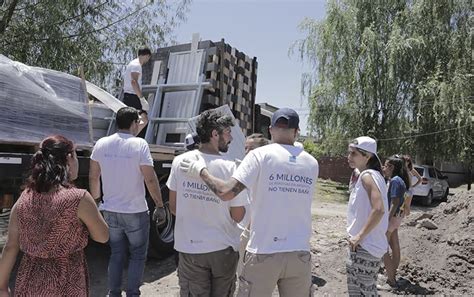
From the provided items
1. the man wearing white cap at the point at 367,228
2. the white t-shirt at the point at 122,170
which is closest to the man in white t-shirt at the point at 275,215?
the man wearing white cap at the point at 367,228

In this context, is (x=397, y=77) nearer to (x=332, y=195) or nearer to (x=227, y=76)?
(x=332, y=195)

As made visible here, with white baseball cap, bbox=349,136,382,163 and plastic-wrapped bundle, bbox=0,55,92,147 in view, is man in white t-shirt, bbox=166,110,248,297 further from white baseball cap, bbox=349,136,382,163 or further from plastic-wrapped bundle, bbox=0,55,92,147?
plastic-wrapped bundle, bbox=0,55,92,147

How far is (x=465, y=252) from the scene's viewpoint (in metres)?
7.02

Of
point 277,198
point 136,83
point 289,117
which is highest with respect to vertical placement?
point 136,83

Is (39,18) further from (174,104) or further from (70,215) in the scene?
(70,215)

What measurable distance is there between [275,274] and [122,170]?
181cm

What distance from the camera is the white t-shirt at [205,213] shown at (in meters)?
3.09

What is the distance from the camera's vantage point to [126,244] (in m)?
4.25

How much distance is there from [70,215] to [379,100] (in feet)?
61.6

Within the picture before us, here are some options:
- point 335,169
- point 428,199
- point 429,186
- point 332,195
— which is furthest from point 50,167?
point 335,169

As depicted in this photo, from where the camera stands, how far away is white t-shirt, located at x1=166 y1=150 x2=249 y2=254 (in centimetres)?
309

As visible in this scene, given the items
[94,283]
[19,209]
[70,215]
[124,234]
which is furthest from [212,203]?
[94,283]

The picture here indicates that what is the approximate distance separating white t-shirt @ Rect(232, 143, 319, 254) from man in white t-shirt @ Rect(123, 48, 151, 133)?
350 centimetres

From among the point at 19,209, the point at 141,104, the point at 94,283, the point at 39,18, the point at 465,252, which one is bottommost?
the point at 94,283
